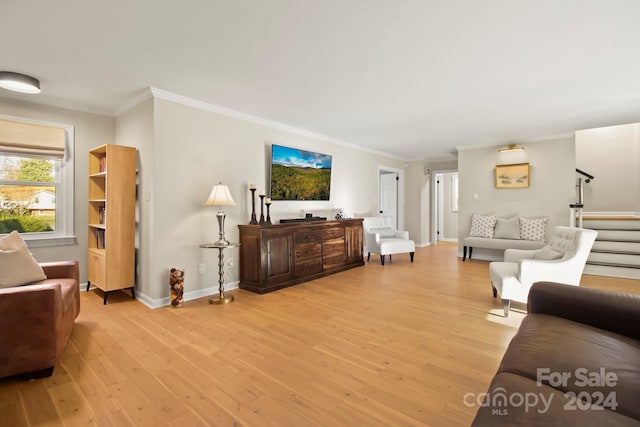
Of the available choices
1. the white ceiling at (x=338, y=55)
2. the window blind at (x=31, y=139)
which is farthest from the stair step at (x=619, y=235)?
the window blind at (x=31, y=139)

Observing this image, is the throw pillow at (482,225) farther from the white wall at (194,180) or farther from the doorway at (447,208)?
the white wall at (194,180)

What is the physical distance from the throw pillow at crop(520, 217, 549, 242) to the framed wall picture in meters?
0.70

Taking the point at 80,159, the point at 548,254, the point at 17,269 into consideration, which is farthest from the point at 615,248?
the point at 80,159

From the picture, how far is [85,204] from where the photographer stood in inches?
158

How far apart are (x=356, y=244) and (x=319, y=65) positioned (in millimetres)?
3477

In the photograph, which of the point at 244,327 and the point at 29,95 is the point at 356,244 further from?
the point at 29,95

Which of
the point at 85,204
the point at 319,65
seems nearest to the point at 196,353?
the point at 319,65

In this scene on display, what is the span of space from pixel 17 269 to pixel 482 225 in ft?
22.5

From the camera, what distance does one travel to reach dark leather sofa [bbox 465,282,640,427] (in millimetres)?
951

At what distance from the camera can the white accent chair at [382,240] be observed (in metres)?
5.76

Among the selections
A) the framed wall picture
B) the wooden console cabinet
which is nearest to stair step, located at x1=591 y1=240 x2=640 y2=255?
the framed wall picture

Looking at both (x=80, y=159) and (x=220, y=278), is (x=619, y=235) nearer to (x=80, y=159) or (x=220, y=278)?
(x=220, y=278)

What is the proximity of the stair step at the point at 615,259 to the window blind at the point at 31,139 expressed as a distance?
8012 millimetres

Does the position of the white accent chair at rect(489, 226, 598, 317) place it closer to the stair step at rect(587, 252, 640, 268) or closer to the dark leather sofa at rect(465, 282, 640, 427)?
the dark leather sofa at rect(465, 282, 640, 427)
